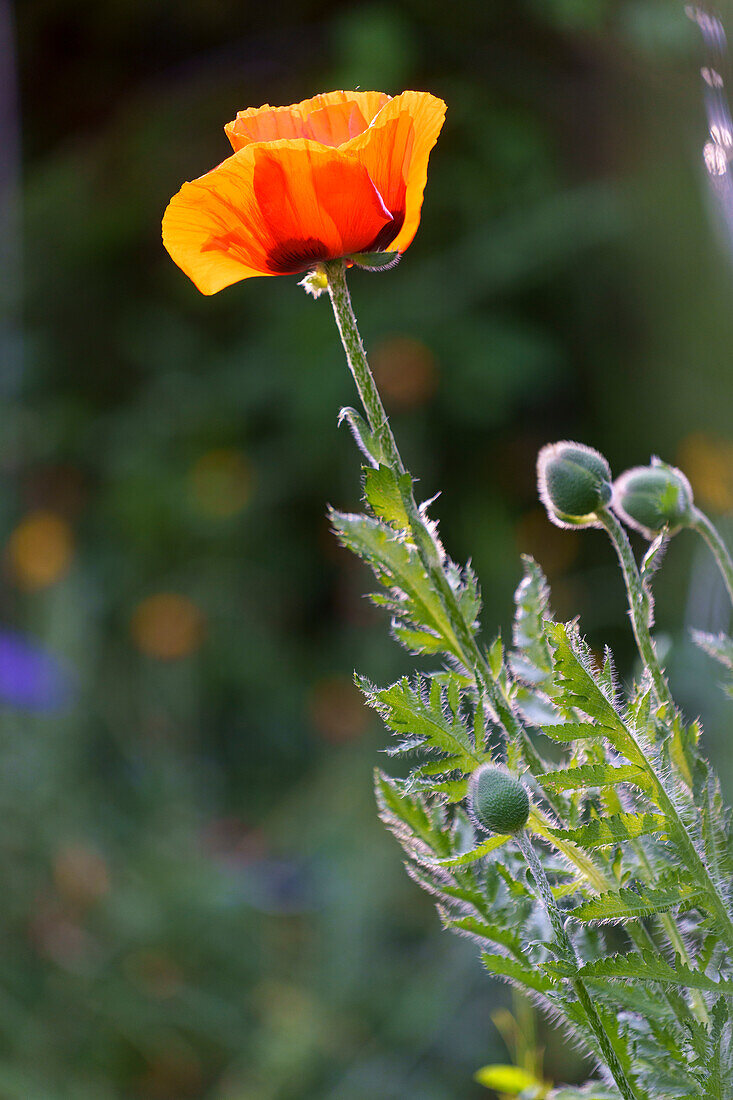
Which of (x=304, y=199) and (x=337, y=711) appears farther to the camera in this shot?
(x=337, y=711)

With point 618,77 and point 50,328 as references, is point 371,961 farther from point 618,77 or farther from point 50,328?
point 618,77

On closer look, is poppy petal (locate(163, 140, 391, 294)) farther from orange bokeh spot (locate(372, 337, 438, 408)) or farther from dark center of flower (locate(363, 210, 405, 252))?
orange bokeh spot (locate(372, 337, 438, 408))

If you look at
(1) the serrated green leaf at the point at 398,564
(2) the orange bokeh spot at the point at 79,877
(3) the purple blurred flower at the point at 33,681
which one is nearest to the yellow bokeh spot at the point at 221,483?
(3) the purple blurred flower at the point at 33,681

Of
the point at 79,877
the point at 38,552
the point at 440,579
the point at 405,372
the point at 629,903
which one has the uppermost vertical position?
the point at 405,372

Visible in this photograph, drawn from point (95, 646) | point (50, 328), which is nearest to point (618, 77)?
point (50, 328)

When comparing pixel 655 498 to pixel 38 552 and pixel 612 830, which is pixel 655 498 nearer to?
pixel 612 830

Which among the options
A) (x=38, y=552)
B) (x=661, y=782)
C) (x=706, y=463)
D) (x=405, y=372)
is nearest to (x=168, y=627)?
(x=38, y=552)
